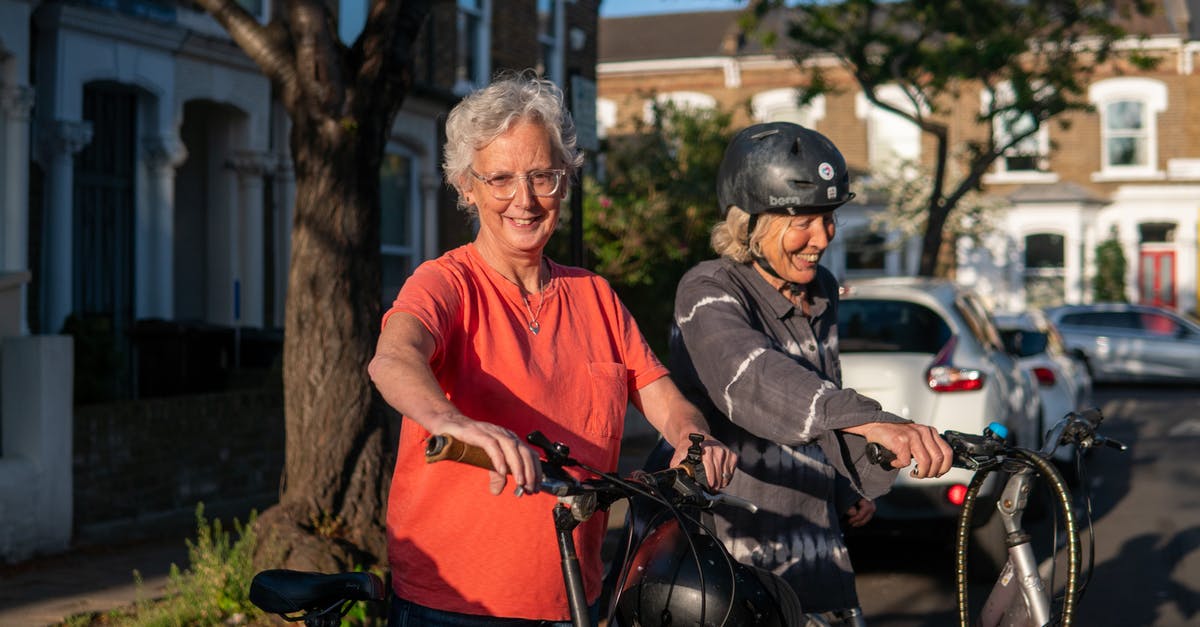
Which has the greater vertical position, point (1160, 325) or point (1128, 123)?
point (1128, 123)

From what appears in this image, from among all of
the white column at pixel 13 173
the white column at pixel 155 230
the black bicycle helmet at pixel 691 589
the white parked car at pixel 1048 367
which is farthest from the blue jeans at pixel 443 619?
the white column at pixel 155 230

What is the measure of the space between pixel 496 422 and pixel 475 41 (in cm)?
1720

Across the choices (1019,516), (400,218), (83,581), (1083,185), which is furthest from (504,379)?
(1083,185)

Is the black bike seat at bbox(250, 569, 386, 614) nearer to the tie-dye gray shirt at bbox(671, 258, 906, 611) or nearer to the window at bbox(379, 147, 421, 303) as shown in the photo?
the tie-dye gray shirt at bbox(671, 258, 906, 611)

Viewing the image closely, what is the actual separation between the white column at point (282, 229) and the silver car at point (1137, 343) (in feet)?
48.0

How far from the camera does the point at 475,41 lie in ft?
63.5

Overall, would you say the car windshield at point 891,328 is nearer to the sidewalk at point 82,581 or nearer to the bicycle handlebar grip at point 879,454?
the sidewalk at point 82,581

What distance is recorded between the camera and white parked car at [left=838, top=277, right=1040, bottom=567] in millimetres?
7578

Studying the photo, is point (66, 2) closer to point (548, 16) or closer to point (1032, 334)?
point (1032, 334)

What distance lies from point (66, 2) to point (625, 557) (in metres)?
10.6

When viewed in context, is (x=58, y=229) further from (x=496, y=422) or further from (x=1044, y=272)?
(x=1044, y=272)

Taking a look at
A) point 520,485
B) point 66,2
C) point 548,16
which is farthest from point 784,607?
point 548,16

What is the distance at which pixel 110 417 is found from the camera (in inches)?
342

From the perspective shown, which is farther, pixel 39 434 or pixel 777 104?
pixel 777 104
